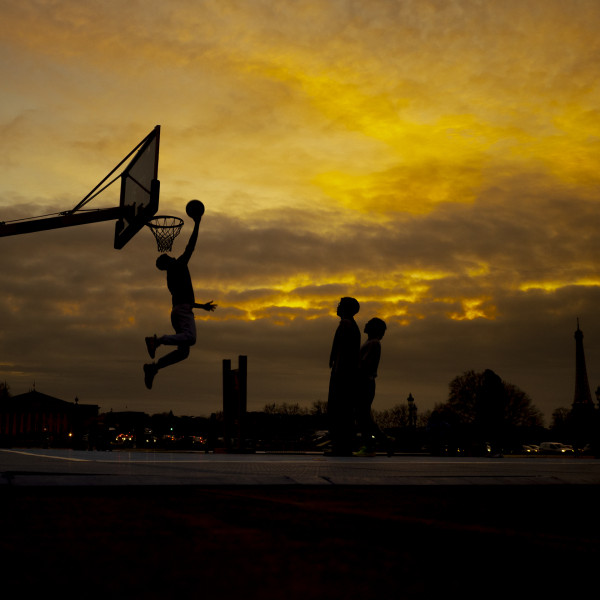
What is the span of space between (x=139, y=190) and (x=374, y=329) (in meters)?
6.40

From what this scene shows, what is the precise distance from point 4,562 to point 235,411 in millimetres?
24788

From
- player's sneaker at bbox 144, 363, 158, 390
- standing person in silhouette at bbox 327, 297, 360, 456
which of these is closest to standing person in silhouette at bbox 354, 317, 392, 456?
standing person in silhouette at bbox 327, 297, 360, 456

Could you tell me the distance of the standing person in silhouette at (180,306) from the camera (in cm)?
1123

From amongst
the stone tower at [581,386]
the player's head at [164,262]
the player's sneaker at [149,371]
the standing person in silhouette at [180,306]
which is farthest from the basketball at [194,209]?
the stone tower at [581,386]

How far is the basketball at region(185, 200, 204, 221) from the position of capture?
11453mm

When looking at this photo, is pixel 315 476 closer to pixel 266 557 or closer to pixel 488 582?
pixel 266 557

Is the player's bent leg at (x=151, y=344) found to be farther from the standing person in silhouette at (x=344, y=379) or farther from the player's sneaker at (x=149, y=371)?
the standing person in silhouette at (x=344, y=379)

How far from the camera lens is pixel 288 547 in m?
2.83

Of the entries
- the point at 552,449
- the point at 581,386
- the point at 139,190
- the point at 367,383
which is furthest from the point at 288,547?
the point at 581,386

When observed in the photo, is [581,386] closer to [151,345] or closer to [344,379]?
[344,379]

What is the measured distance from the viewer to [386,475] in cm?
707

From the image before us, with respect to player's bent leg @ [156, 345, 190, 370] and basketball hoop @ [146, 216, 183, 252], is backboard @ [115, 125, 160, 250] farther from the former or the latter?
player's bent leg @ [156, 345, 190, 370]

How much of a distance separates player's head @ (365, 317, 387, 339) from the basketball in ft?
13.5

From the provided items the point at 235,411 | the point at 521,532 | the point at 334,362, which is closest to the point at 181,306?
the point at 334,362
